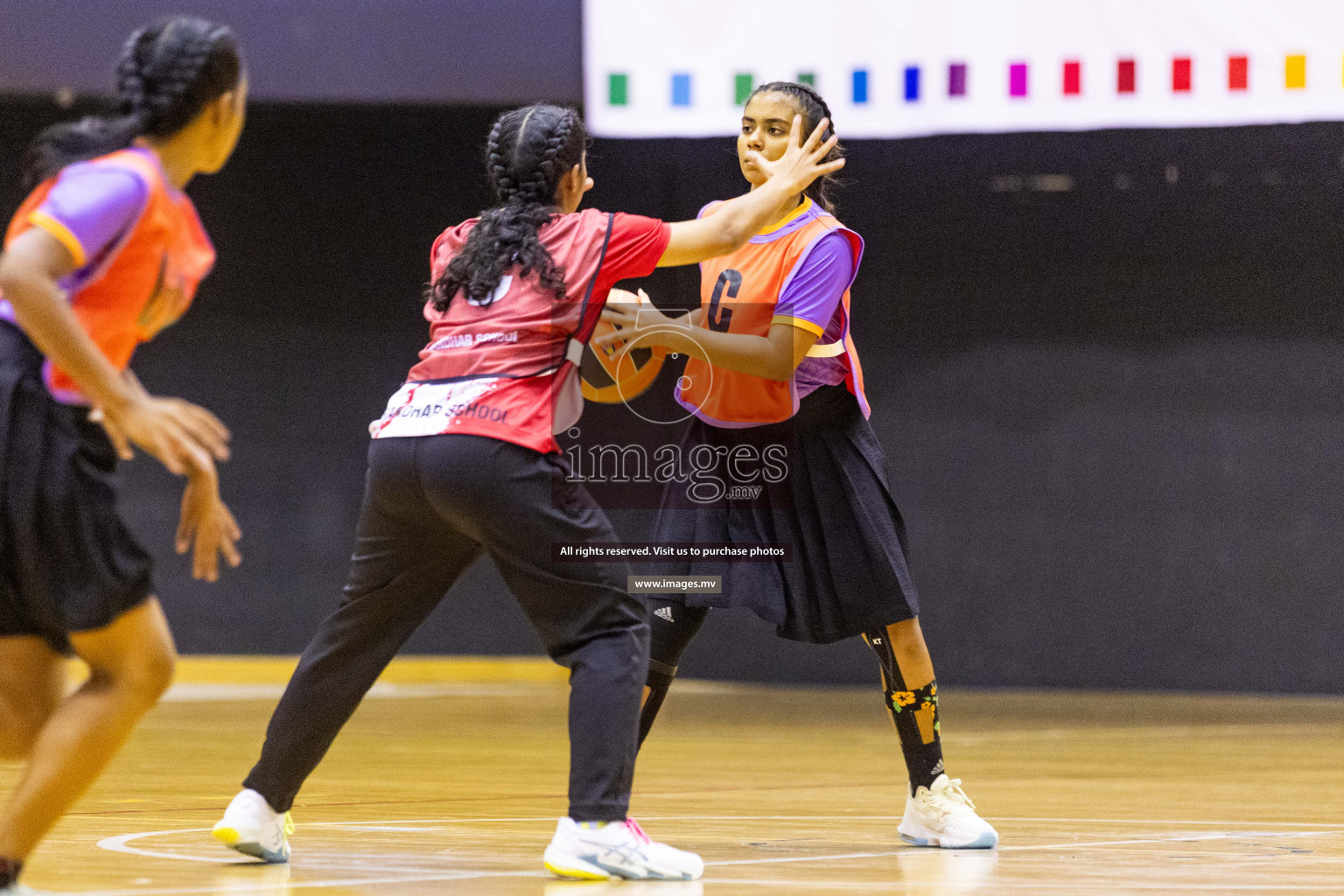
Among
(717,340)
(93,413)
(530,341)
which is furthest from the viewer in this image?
(717,340)

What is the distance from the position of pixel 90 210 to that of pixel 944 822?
2013 millimetres

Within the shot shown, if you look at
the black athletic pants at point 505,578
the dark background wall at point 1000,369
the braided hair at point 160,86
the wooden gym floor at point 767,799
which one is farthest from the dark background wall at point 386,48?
the braided hair at point 160,86

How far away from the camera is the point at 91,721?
2.18m

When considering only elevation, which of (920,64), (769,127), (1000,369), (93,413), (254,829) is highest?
(920,64)

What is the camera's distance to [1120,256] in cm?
830

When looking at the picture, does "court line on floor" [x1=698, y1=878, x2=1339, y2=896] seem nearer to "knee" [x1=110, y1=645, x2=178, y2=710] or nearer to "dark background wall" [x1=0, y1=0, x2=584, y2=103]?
"knee" [x1=110, y1=645, x2=178, y2=710]

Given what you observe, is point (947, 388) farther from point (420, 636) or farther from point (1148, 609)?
point (420, 636)

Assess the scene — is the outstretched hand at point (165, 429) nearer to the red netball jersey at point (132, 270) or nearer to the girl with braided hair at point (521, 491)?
the red netball jersey at point (132, 270)

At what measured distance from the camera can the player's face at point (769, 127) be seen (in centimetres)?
340

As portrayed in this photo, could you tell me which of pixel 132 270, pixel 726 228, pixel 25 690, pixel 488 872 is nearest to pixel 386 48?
pixel 726 228

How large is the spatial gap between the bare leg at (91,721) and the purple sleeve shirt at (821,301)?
1.46 m

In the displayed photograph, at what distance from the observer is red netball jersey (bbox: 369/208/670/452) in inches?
105

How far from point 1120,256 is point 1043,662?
210 cm

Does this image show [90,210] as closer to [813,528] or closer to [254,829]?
[254,829]
